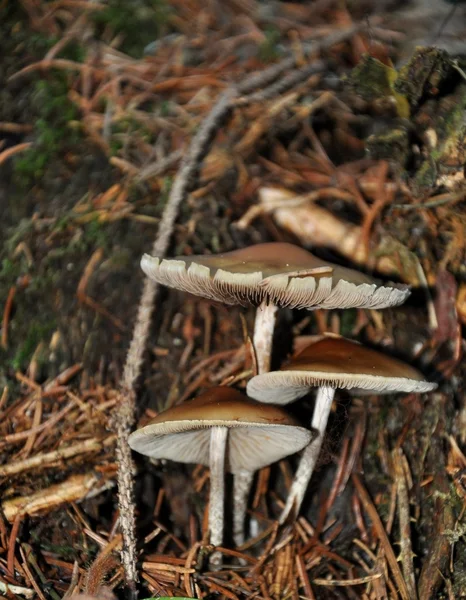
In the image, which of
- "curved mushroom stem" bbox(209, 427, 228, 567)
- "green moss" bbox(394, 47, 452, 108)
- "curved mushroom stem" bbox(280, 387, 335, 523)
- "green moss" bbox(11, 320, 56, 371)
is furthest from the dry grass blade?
"green moss" bbox(394, 47, 452, 108)

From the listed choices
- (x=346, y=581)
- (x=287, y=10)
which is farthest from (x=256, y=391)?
(x=287, y=10)

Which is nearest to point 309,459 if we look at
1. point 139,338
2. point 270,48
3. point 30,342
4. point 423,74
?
point 139,338

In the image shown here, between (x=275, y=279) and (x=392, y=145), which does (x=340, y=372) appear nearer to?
(x=275, y=279)

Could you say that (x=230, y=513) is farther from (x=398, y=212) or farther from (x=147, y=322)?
(x=398, y=212)

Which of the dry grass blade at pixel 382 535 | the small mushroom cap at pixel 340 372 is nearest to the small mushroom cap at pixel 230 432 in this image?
the small mushroom cap at pixel 340 372

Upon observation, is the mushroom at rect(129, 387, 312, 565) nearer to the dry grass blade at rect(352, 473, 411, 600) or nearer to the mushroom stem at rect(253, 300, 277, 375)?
the mushroom stem at rect(253, 300, 277, 375)

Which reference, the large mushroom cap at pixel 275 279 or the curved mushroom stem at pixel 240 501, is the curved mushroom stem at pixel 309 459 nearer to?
the curved mushroom stem at pixel 240 501

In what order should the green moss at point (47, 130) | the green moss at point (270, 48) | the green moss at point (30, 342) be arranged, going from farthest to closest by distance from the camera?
the green moss at point (270, 48)
the green moss at point (47, 130)
the green moss at point (30, 342)
